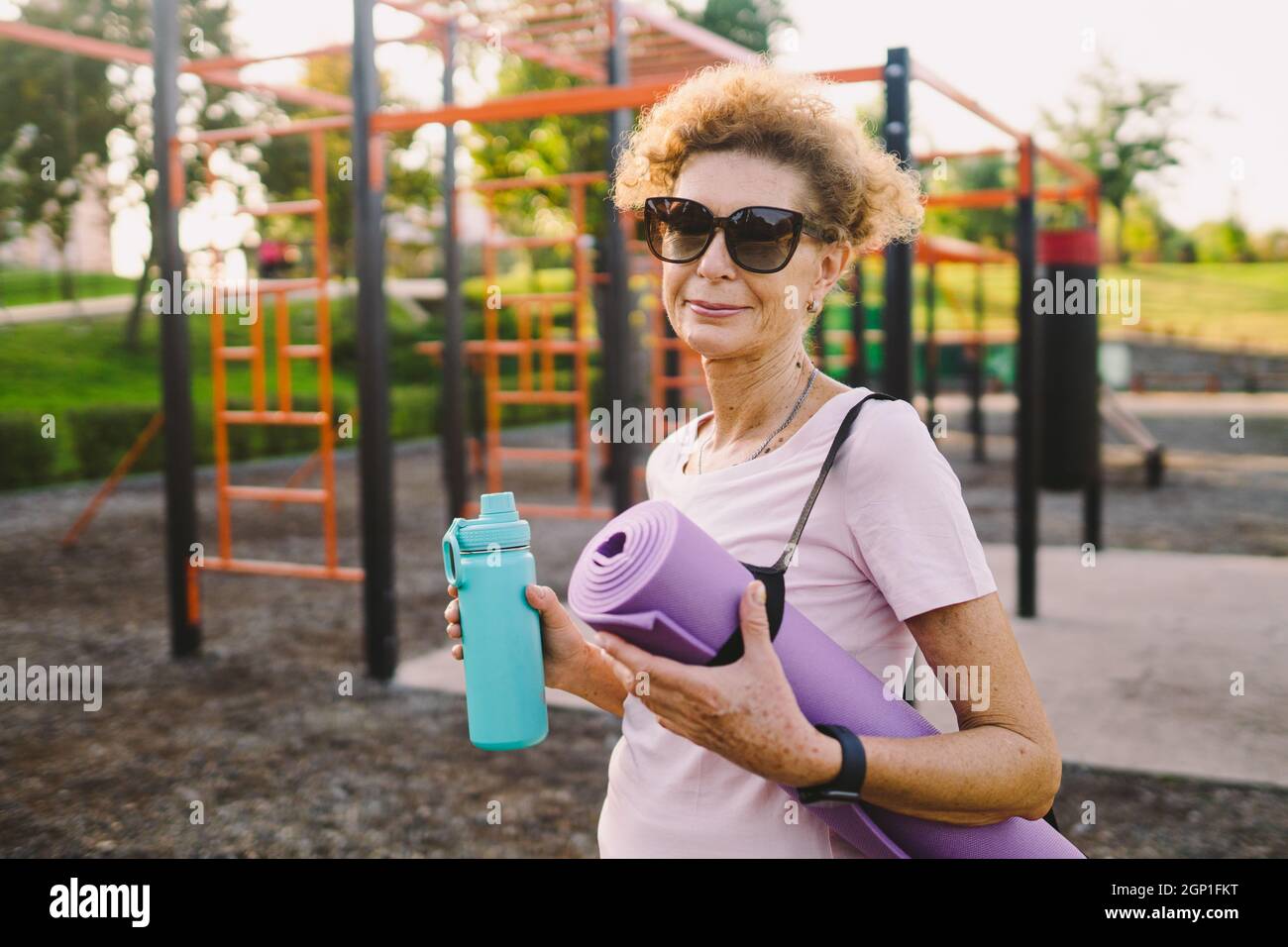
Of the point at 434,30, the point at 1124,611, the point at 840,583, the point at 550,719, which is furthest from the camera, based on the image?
the point at 434,30

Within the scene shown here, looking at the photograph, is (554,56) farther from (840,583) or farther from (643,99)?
(840,583)

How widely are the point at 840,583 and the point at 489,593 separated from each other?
1.40ft

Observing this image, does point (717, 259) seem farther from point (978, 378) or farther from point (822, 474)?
point (978, 378)

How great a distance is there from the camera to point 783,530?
1360mm

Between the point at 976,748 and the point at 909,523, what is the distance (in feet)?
0.81

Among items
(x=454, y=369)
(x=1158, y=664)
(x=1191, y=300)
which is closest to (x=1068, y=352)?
(x=454, y=369)

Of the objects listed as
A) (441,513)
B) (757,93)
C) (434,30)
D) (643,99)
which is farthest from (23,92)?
(757,93)

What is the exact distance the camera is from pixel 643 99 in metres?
4.15

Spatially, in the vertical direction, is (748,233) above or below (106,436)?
above

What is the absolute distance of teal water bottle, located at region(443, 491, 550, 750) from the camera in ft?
4.68

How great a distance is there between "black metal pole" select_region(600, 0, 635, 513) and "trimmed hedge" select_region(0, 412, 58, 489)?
843 centimetres

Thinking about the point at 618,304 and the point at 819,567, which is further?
the point at 618,304

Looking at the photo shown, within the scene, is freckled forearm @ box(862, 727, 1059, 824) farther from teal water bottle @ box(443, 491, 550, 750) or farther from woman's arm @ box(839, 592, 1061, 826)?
teal water bottle @ box(443, 491, 550, 750)
